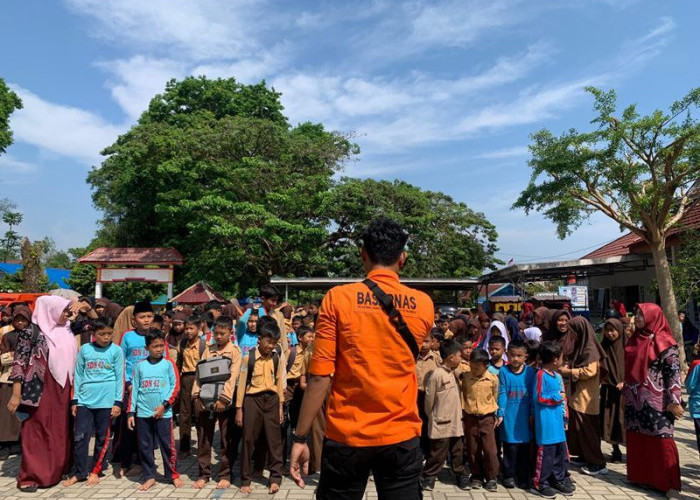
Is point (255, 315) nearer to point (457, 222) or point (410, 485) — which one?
point (410, 485)

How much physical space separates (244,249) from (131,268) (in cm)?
786

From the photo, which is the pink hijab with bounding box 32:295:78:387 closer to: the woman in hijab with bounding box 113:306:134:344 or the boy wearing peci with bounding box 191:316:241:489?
the woman in hijab with bounding box 113:306:134:344

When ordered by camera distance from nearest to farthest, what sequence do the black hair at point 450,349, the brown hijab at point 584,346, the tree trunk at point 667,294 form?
1. the black hair at point 450,349
2. the brown hijab at point 584,346
3. the tree trunk at point 667,294

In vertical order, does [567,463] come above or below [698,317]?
below

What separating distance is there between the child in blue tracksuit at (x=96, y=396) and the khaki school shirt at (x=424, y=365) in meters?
3.13

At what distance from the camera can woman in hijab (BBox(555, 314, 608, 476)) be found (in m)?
5.31

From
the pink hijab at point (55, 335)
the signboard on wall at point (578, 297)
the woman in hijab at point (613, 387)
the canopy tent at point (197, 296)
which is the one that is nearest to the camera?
the pink hijab at point (55, 335)

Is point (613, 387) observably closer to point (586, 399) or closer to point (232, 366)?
point (586, 399)

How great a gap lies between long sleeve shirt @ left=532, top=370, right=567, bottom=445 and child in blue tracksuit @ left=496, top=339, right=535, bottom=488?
13cm

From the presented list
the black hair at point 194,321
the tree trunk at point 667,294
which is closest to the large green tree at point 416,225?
the tree trunk at point 667,294

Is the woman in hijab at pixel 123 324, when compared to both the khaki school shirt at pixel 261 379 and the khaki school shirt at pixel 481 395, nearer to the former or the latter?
the khaki school shirt at pixel 261 379

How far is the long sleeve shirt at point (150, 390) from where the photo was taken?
500 centimetres

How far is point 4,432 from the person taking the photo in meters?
5.90

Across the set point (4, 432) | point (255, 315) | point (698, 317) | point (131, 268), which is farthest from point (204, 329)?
point (131, 268)
